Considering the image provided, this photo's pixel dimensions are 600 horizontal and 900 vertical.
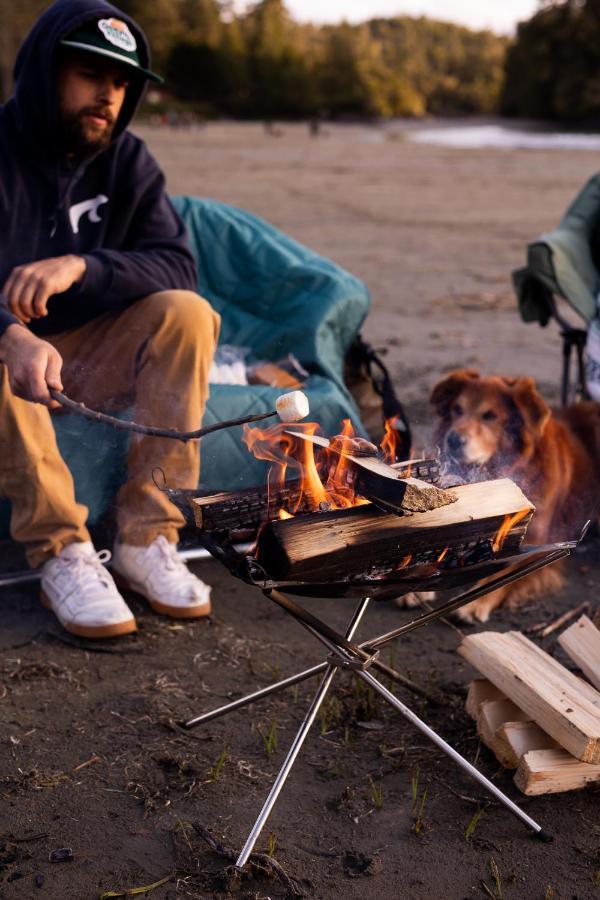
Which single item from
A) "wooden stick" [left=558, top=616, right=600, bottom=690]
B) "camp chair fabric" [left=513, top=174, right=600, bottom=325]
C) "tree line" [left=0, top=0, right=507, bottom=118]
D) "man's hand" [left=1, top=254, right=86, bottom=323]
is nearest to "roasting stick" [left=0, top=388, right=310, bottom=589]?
"man's hand" [left=1, top=254, right=86, bottom=323]

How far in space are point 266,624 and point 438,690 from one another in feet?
2.26

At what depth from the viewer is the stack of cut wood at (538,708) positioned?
2385 mm

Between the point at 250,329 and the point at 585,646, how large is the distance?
7.68 ft

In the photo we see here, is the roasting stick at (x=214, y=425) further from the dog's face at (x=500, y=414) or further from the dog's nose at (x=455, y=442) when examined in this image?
the dog's face at (x=500, y=414)

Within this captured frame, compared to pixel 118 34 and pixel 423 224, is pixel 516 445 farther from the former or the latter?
pixel 423 224

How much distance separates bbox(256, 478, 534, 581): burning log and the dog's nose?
115 centimetres

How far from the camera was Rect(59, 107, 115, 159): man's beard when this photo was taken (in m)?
3.32

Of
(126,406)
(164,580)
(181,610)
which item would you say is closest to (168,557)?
(164,580)

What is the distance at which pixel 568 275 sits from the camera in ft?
14.6

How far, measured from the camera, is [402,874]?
2150 mm

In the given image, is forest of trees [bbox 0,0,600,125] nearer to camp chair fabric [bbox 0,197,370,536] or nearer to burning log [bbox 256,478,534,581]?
camp chair fabric [bbox 0,197,370,536]

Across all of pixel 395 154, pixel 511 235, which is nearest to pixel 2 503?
pixel 511 235

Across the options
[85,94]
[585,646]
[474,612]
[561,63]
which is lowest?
[561,63]

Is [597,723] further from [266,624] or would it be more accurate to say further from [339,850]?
[266,624]
